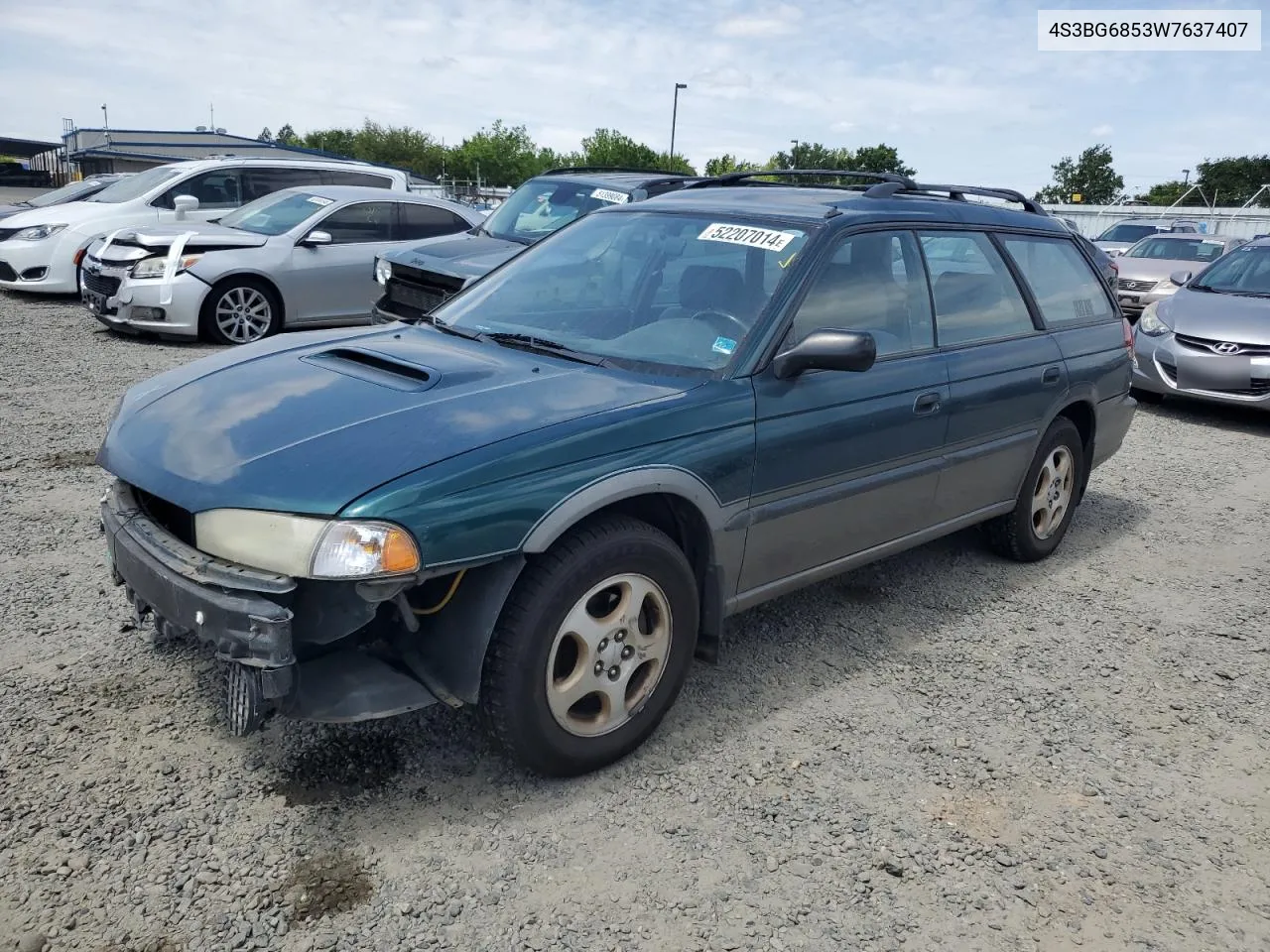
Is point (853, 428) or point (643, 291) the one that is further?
point (643, 291)

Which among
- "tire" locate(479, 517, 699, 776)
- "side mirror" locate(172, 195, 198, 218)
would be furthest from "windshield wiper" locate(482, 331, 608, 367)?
"side mirror" locate(172, 195, 198, 218)

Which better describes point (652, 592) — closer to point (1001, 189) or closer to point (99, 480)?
point (1001, 189)

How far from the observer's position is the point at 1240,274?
9500 millimetres

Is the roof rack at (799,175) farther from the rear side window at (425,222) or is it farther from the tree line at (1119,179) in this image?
the tree line at (1119,179)

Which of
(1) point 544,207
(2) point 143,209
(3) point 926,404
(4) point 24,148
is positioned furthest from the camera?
(4) point 24,148

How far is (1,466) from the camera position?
18.2 feet

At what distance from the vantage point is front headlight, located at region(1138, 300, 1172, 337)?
900 cm

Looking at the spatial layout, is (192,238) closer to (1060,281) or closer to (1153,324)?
(1060,281)

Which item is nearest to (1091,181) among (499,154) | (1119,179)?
(1119,179)

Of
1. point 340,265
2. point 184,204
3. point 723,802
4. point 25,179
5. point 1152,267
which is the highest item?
point 25,179

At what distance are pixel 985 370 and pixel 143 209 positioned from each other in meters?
10.9

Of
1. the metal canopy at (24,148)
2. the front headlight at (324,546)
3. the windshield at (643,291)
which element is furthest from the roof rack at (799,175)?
the metal canopy at (24,148)

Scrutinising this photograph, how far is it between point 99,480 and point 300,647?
3.30 metres

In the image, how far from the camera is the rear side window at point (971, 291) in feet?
13.5
